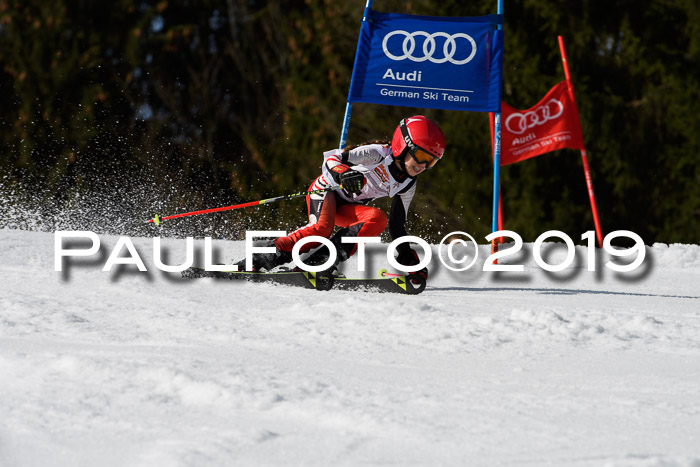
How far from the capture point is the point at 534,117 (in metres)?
10.2

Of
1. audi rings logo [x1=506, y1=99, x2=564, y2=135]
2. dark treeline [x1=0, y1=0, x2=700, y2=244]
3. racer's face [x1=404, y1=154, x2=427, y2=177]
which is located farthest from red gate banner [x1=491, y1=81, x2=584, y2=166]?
dark treeline [x1=0, y1=0, x2=700, y2=244]

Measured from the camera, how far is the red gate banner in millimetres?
10117

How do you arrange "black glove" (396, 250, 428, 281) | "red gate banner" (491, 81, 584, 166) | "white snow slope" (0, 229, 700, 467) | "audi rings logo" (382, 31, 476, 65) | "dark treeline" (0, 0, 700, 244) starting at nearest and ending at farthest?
"white snow slope" (0, 229, 700, 467) < "black glove" (396, 250, 428, 281) < "audi rings logo" (382, 31, 476, 65) < "red gate banner" (491, 81, 584, 166) < "dark treeline" (0, 0, 700, 244)

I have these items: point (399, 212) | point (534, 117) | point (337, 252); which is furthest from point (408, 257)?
point (534, 117)

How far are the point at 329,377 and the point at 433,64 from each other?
4.77 metres

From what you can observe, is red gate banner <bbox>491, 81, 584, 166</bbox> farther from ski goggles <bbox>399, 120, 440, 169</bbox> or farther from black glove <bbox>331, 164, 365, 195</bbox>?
black glove <bbox>331, 164, 365, 195</bbox>

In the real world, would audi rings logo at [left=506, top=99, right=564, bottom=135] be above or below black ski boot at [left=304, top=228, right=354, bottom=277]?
above

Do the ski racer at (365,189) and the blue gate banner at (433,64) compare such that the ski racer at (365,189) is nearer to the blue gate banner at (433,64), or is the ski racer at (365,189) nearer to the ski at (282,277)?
the ski at (282,277)

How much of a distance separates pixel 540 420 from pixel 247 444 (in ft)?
2.94

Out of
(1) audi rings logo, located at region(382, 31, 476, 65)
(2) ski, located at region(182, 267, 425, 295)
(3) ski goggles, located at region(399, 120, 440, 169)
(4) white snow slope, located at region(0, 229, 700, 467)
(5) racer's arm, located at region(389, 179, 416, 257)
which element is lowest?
(4) white snow slope, located at region(0, 229, 700, 467)

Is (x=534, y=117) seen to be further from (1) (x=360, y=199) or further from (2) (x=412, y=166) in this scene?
(2) (x=412, y=166)

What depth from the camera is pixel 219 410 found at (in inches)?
107

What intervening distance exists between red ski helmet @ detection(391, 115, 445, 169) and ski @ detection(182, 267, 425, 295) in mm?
754

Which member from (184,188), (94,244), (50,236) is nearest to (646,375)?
(94,244)
